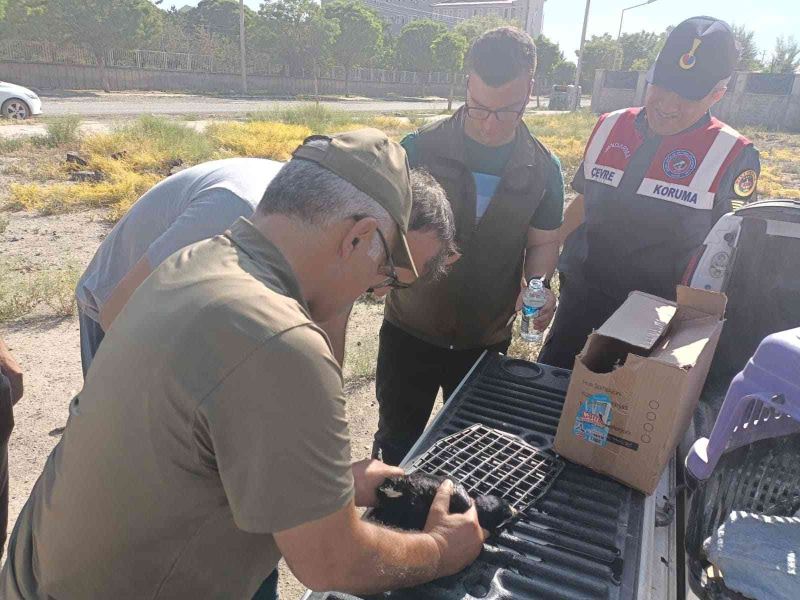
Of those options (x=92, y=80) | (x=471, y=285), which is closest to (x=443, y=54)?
(x=92, y=80)

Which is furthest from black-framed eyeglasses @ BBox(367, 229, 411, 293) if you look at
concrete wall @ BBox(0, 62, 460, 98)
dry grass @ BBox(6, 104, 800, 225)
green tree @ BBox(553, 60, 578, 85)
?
green tree @ BBox(553, 60, 578, 85)

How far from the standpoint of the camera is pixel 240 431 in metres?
0.96

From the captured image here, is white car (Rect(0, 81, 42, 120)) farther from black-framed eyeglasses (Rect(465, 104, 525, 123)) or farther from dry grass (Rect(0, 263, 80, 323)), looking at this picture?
black-framed eyeglasses (Rect(465, 104, 525, 123))

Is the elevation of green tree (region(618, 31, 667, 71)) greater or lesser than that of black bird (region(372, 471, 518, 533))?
greater

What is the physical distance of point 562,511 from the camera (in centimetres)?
144

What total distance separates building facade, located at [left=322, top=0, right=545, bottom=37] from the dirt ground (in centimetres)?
8522

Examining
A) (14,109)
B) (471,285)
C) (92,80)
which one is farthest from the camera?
(92,80)

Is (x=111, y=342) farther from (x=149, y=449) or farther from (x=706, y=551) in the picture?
(x=706, y=551)

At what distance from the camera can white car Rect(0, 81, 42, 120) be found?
50.5 feet

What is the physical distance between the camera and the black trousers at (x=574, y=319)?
2.63 m

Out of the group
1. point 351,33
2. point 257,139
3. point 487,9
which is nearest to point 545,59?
point 351,33

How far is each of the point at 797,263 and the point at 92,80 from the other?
37977 millimetres

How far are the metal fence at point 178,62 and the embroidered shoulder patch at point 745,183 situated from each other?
36.3 meters

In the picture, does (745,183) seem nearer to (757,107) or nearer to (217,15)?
(757,107)
